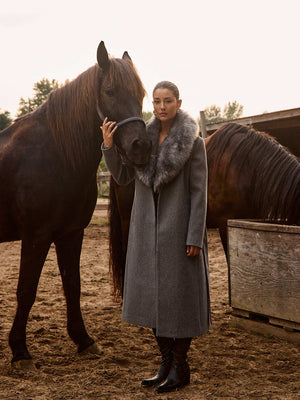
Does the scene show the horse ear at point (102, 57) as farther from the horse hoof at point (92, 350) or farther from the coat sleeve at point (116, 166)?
the horse hoof at point (92, 350)

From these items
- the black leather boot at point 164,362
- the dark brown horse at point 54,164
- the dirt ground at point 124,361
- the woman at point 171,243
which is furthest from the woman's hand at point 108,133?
the dirt ground at point 124,361

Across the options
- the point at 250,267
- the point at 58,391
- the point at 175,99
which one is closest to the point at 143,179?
the point at 175,99

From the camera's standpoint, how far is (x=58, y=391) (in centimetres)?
228

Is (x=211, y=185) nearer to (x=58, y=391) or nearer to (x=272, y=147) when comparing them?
(x=272, y=147)

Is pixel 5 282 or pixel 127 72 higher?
pixel 127 72

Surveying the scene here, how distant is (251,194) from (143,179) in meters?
1.93

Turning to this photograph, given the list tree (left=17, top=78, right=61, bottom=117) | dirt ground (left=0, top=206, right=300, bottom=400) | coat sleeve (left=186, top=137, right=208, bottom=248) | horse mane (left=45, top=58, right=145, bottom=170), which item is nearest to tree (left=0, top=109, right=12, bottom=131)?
tree (left=17, top=78, right=61, bottom=117)

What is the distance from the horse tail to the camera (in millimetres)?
3949

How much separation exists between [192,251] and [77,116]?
1.21 meters

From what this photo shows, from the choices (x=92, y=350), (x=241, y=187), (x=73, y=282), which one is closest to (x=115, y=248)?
(x=73, y=282)

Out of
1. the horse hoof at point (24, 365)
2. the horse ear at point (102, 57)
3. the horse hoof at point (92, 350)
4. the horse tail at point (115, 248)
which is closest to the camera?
the horse ear at point (102, 57)

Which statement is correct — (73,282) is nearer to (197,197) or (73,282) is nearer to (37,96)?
(197,197)

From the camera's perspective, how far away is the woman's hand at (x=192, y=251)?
2.24 m

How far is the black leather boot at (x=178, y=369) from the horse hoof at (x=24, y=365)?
0.91m
